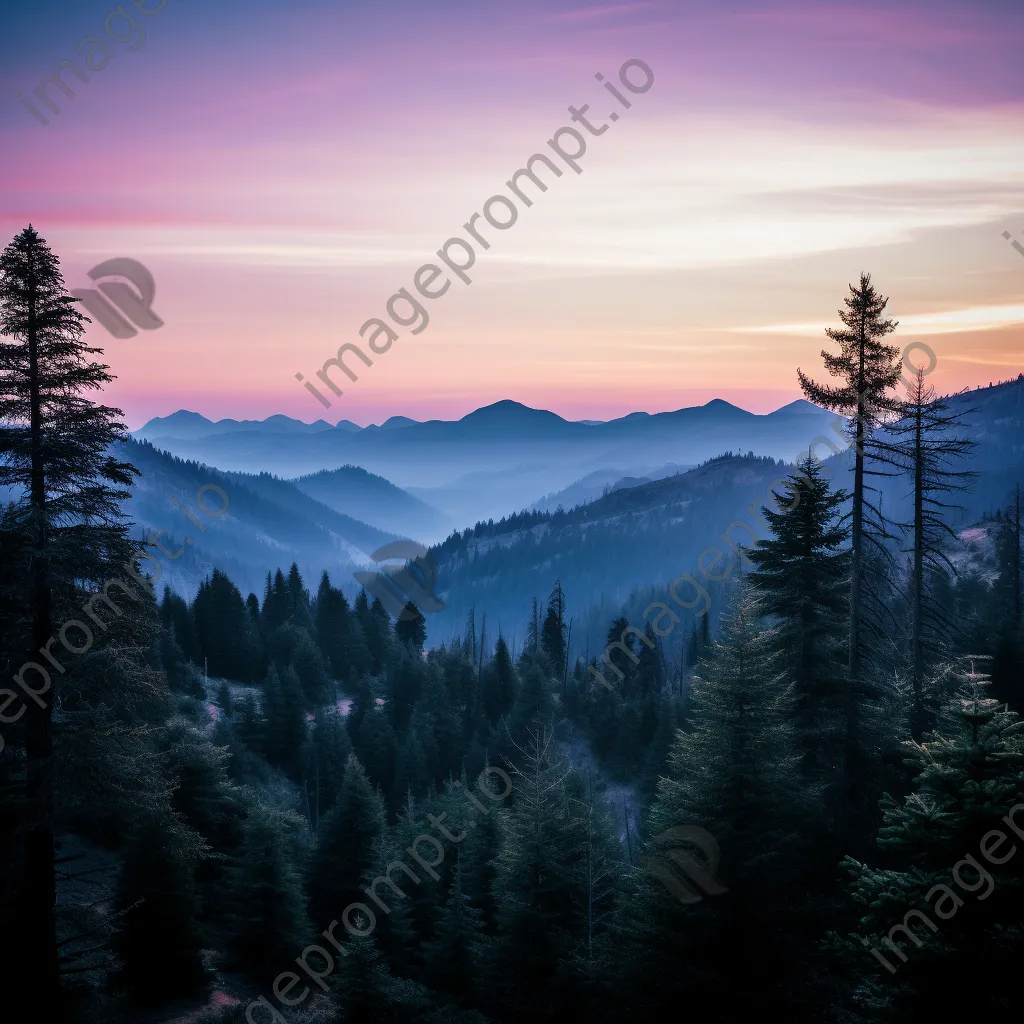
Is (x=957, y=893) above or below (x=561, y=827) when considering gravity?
above

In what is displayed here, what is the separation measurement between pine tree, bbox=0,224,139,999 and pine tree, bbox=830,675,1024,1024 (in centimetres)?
1555

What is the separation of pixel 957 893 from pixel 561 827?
13623 mm

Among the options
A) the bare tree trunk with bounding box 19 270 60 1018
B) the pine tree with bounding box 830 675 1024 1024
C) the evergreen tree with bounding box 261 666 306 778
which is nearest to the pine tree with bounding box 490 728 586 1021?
the pine tree with bounding box 830 675 1024 1024

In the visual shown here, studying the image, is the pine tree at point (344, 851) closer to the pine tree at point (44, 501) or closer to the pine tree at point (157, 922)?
the pine tree at point (157, 922)

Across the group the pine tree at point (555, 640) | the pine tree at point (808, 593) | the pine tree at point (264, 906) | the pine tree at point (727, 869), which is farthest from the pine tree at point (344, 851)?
the pine tree at point (555, 640)

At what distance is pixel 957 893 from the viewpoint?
13.3 meters

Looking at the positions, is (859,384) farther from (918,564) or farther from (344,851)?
(344,851)

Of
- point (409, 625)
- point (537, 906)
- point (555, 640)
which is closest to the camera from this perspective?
point (537, 906)

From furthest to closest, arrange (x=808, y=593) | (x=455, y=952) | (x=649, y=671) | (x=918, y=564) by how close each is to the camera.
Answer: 1. (x=649, y=671)
2. (x=455, y=952)
3. (x=918, y=564)
4. (x=808, y=593)

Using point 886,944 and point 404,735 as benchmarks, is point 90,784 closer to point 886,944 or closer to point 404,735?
point 886,944

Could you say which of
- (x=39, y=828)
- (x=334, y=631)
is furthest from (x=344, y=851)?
(x=334, y=631)

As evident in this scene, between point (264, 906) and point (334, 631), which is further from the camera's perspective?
point (334, 631)

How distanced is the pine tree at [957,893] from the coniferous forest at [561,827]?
5cm

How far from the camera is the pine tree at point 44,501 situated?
1656 centimetres
